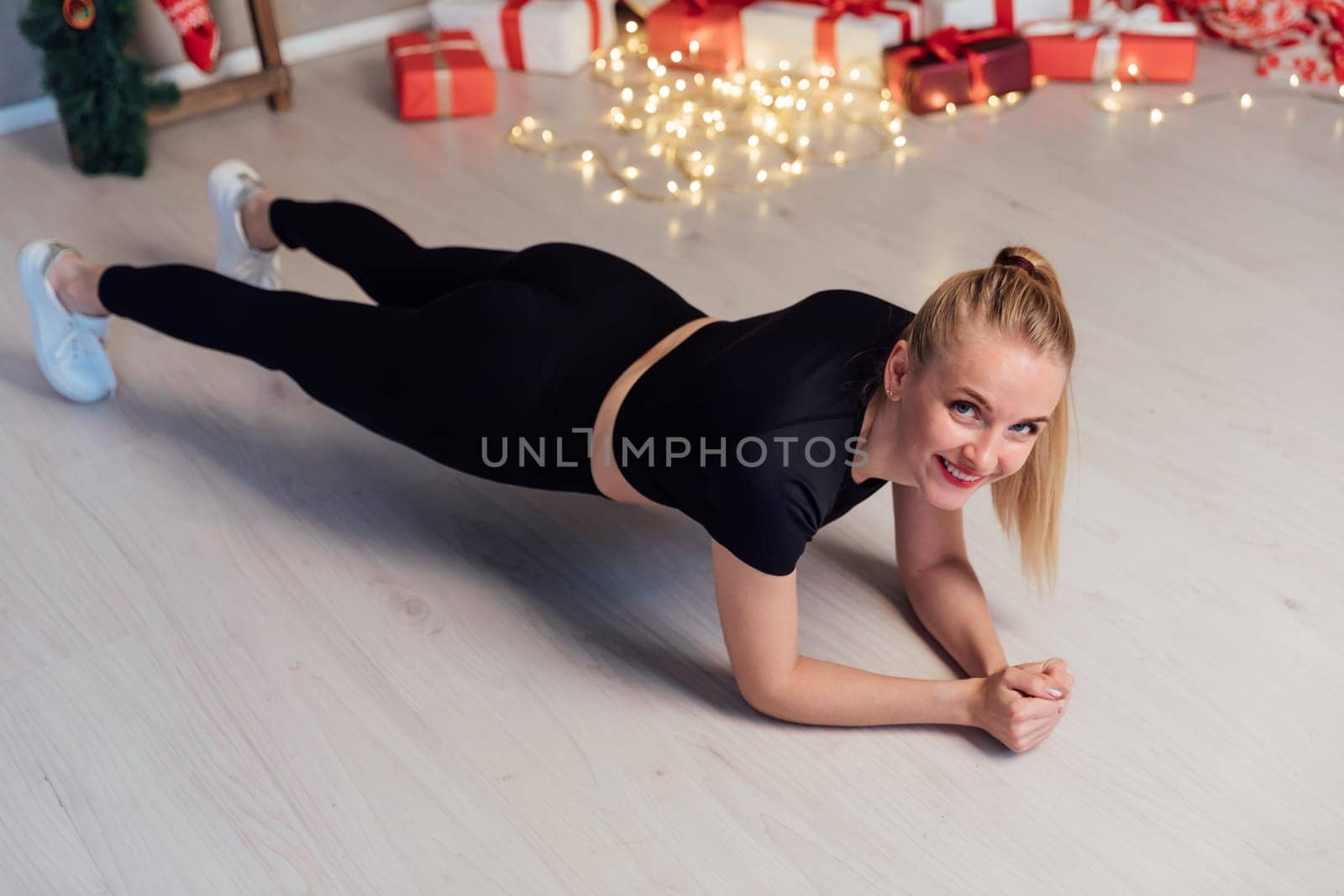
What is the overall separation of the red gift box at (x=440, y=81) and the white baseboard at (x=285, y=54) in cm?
31

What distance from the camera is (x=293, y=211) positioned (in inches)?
78.4

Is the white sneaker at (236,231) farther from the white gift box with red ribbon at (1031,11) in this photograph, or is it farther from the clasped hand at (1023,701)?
the white gift box with red ribbon at (1031,11)

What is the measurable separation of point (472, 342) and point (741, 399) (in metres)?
0.38

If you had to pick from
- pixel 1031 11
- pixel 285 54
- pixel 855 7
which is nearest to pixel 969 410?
pixel 855 7

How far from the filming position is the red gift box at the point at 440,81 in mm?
2822

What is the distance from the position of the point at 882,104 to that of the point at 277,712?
6.25 feet

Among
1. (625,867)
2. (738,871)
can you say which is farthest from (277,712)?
(738,871)

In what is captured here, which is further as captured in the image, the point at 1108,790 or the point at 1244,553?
the point at 1244,553

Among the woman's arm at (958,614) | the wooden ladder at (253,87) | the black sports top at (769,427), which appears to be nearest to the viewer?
the black sports top at (769,427)

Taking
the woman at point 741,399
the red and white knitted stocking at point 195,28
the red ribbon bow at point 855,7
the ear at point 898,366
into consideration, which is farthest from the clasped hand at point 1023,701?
the red and white knitted stocking at point 195,28

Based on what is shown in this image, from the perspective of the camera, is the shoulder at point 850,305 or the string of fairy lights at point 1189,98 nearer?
the shoulder at point 850,305

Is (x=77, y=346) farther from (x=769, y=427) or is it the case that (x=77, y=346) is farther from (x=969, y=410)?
(x=969, y=410)

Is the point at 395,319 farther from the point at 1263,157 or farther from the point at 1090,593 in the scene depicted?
the point at 1263,157

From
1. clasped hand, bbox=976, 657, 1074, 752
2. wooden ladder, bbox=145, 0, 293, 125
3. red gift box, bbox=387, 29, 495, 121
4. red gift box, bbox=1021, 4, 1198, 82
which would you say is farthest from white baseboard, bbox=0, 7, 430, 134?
clasped hand, bbox=976, 657, 1074, 752
